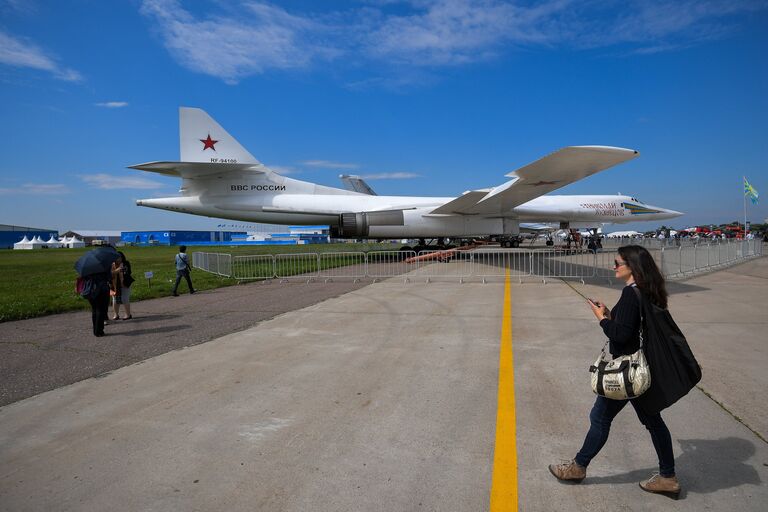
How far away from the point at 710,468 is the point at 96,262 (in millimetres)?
7842

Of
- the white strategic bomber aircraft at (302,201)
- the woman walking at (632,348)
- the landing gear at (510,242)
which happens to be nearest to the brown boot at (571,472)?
the woman walking at (632,348)

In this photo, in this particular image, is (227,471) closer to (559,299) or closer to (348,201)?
(559,299)

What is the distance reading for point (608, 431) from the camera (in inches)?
97.2

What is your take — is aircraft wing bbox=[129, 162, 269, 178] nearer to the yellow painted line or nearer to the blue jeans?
the yellow painted line

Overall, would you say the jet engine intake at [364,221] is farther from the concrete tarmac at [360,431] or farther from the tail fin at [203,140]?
the concrete tarmac at [360,431]

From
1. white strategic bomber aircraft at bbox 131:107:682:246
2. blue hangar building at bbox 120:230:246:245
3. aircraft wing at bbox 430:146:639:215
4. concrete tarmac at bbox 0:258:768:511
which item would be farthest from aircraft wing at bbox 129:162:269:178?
blue hangar building at bbox 120:230:246:245

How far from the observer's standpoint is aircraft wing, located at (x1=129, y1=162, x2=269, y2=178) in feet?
53.3

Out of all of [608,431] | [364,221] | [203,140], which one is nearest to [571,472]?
[608,431]

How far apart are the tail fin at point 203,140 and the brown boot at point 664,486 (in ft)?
62.5

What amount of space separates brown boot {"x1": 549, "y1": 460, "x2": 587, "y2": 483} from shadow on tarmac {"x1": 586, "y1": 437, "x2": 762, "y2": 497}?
3.5 inches

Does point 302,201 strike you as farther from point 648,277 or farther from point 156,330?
point 648,277

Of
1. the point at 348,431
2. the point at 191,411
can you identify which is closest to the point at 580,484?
the point at 348,431

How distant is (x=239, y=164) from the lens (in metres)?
18.8

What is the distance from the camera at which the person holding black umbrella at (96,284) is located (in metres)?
6.51
